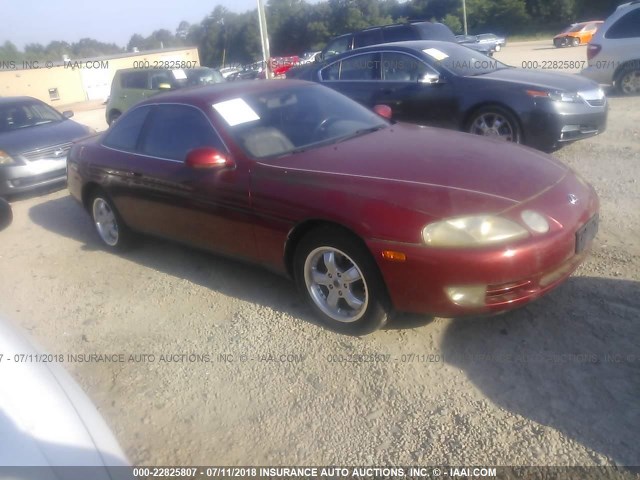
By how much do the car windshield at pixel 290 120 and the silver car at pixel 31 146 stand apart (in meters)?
4.80

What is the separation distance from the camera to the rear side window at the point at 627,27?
1098cm

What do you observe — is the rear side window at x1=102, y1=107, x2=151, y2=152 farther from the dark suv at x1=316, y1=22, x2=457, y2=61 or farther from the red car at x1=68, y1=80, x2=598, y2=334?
the dark suv at x1=316, y1=22, x2=457, y2=61

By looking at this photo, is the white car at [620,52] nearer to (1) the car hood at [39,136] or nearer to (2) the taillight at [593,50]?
(2) the taillight at [593,50]

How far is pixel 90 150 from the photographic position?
5.70 metres

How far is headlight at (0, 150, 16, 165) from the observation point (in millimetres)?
8148

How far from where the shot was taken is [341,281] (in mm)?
3674

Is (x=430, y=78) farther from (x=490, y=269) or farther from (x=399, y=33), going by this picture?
(x=399, y=33)

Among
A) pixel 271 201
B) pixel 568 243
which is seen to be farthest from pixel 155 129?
pixel 568 243

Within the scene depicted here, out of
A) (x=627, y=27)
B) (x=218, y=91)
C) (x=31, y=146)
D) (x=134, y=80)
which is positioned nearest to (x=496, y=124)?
(x=218, y=91)

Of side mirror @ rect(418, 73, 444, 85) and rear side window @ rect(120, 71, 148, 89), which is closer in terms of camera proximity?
side mirror @ rect(418, 73, 444, 85)

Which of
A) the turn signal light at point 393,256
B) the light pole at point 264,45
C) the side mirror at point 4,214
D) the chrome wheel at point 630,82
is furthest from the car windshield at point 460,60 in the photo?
the light pole at point 264,45

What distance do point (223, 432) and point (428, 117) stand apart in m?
5.50

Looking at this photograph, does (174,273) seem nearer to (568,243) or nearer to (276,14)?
(568,243)

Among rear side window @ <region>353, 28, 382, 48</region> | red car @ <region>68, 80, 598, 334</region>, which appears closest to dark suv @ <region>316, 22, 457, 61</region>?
rear side window @ <region>353, 28, 382, 48</region>
